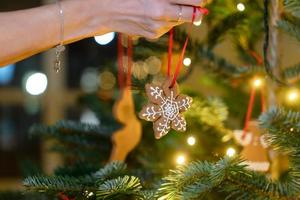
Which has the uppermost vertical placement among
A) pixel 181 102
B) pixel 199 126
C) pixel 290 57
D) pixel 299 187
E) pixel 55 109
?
pixel 55 109

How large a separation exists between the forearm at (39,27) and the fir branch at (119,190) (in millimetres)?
155

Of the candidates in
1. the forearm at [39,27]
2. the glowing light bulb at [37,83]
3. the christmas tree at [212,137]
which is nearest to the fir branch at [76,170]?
the christmas tree at [212,137]

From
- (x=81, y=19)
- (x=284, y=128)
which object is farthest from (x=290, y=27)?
(x=81, y=19)

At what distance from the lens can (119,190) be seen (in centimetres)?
68

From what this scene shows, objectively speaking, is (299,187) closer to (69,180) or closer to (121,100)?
(69,180)

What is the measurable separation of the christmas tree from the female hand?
138 mm

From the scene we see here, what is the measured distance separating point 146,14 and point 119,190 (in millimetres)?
182

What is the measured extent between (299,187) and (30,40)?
31cm

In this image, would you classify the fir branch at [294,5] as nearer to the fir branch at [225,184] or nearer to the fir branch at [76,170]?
the fir branch at [225,184]

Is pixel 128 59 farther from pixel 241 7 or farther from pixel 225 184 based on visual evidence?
pixel 225 184

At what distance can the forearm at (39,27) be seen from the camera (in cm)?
65

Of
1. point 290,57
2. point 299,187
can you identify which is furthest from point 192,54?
point 290,57

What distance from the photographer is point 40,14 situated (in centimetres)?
66

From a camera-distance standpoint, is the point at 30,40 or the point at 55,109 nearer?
the point at 30,40
